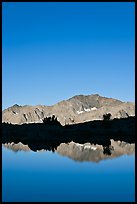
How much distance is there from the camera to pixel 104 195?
15742mm

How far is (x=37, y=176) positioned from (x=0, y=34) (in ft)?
29.7

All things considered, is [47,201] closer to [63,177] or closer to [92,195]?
[92,195]

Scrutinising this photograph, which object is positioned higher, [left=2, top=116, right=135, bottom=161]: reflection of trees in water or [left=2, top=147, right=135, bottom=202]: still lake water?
[left=2, top=116, right=135, bottom=161]: reflection of trees in water

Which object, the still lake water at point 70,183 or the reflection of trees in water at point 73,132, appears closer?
the still lake water at point 70,183

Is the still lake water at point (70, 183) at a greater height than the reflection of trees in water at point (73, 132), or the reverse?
the reflection of trees in water at point (73, 132)

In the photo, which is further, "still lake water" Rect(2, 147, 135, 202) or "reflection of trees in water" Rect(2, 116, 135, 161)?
"reflection of trees in water" Rect(2, 116, 135, 161)

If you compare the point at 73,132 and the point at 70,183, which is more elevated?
the point at 73,132

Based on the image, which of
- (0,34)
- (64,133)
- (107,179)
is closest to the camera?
Result: (0,34)

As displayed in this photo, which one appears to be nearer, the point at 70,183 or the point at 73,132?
the point at 70,183

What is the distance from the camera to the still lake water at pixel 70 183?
A: 1556 centimetres

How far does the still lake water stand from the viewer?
15562mm

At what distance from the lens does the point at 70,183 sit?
19156mm

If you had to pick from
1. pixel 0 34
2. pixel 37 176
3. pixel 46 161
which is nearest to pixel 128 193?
pixel 37 176

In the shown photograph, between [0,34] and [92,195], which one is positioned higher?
[0,34]
